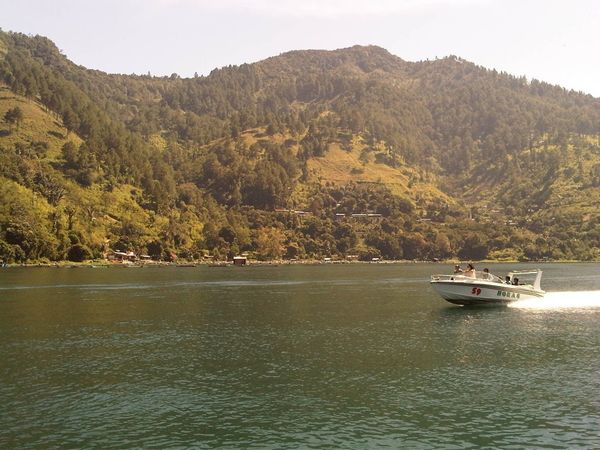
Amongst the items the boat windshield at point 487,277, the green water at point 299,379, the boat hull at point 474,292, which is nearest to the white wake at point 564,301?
the boat hull at point 474,292

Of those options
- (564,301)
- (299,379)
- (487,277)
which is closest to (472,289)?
(487,277)

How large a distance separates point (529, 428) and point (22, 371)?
41.8 meters

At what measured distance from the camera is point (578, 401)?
140ft

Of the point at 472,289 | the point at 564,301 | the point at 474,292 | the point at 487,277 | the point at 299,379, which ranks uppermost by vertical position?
the point at 487,277

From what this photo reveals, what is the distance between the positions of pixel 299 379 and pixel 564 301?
86154mm

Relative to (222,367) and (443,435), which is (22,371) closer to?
(222,367)

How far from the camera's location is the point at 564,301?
117625 mm

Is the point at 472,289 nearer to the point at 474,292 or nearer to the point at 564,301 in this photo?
the point at 474,292

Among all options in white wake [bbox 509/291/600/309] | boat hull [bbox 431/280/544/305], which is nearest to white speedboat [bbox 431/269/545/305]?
boat hull [bbox 431/280/544/305]

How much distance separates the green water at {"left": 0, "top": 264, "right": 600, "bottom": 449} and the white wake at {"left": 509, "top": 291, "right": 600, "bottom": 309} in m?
9.91

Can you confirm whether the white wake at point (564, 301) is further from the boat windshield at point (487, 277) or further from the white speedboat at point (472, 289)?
the boat windshield at point (487, 277)

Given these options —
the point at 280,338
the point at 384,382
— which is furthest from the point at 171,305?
the point at 384,382

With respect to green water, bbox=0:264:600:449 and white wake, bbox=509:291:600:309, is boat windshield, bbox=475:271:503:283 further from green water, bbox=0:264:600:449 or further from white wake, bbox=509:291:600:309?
green water, bbox=0:264:600:449

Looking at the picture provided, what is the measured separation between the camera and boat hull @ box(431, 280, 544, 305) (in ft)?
322
